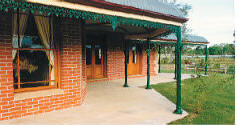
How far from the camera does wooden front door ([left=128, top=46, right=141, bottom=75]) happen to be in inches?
460

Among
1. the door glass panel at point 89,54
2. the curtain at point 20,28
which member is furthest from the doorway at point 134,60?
the curtain at point 20,28

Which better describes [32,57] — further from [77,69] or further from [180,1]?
[180,1]

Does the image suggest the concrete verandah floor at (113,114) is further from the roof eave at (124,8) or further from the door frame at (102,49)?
the door frame at (102,49)

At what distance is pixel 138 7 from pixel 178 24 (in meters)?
1.32

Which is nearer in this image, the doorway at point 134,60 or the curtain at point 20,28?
the curtain at point 20,28

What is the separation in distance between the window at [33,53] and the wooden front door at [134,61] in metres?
7.47

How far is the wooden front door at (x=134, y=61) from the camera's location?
11680mm

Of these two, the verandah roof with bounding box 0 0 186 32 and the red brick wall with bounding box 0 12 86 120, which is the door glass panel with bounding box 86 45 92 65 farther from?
the verandah roof with bounding box 0 0 186 32

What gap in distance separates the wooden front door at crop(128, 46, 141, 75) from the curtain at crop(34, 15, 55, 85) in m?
7.45

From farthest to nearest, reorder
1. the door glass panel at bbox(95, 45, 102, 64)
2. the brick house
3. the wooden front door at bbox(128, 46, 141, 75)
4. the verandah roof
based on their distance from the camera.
Result: the wooden front door at bbox(128, 46, 141, 75) < the door glass panel at bbox(95, 45, 102, 64) < the brick house < the verandah roof

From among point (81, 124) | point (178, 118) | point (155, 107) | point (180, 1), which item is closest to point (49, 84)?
point (81, 124)

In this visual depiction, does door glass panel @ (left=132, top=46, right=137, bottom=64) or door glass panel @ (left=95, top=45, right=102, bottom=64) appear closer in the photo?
door glass panel @ (left=95, top=45, right=102, bottom=64)

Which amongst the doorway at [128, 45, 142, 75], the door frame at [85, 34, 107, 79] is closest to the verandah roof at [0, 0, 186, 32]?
the door frame at [85, 34, 107, 79]

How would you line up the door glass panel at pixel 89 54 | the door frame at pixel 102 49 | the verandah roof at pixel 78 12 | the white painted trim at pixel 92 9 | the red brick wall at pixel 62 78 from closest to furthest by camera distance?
the verandah roof at pixel 78 12 < the white painted trim at pixel 92 9 < the red brick wall at pixel 62 78 < the door glass panel at pixel 89 54 < the door frame at pixel 102 49
